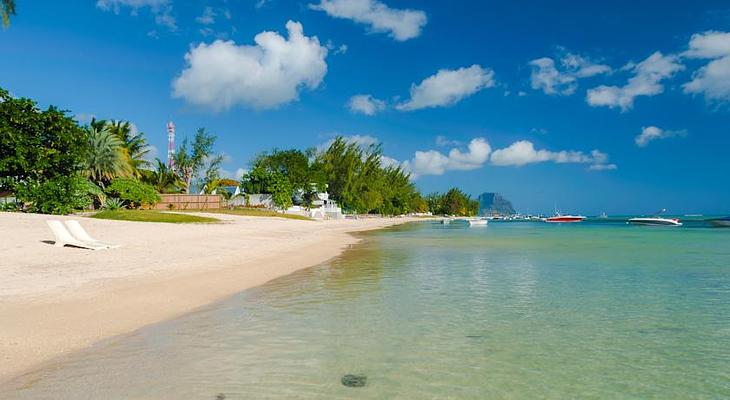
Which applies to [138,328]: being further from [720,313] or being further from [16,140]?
[16,140]

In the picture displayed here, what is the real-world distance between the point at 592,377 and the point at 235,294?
28.7 ft

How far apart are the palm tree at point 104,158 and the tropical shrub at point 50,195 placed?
1689 centimetres

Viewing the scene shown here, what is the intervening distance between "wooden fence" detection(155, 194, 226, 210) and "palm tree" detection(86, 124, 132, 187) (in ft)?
21.3

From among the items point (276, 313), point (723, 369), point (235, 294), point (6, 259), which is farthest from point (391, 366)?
point (6, 259)

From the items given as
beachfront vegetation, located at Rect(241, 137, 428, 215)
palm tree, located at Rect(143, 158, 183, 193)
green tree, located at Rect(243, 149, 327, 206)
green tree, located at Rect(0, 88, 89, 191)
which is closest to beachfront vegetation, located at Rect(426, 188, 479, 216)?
beachfront vegetation, located at Rect(241, 137, 428, 215)

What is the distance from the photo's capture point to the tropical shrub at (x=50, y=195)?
34.3 metres

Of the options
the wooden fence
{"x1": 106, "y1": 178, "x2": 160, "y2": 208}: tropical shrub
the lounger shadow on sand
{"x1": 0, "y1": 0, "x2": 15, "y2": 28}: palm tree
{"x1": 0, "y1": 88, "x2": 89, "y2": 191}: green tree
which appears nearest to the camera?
the lounger shadow on sand

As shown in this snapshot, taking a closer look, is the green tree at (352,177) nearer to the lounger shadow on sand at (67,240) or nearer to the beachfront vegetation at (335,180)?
the beachfront vegetation at (335,180)

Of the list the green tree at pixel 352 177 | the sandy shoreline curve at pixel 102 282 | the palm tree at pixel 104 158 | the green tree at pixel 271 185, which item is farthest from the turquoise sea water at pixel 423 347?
the green tree at pixel 352 177

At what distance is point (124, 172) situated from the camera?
5578 cm

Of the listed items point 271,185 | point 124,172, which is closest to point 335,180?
point 271,185

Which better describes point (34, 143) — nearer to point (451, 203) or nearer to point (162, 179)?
point (162, 179)

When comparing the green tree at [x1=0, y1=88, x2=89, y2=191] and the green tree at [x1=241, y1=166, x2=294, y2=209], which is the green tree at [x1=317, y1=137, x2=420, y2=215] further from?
the green tree at [x1=0, y1=88, x2=89, y2=191]

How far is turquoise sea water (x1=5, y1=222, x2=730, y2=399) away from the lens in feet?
19.1
